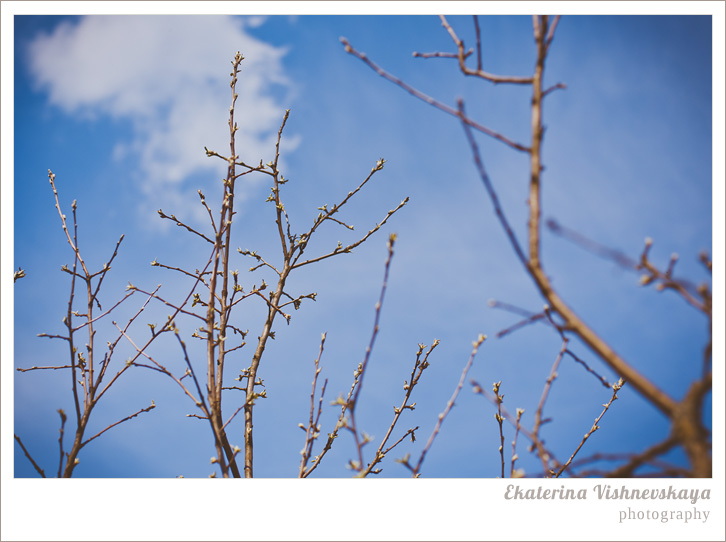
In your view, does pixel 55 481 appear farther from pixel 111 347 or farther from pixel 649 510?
pixel 649 510

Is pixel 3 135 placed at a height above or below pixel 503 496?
above

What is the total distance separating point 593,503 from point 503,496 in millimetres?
289

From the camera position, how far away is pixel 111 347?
202 cm

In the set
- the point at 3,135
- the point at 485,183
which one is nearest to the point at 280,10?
the point at 3,135

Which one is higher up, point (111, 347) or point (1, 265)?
point (1, 265)

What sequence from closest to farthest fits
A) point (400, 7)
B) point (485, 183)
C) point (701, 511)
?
point (485, 183) < point (701, 511) < point (400, 7)

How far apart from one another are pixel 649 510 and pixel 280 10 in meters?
2.50

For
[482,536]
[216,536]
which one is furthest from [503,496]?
[216,536]

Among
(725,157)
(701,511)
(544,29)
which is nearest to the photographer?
(544,29)

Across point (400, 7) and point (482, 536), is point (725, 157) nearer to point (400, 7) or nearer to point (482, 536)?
point (400, 7)

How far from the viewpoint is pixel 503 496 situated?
4.60 feet

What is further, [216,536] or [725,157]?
[725,157]

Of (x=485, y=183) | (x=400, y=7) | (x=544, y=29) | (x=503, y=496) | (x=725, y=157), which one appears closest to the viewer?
(x=485, y=183)

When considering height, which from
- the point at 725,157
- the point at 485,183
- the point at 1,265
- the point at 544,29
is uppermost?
the point at 725,157
